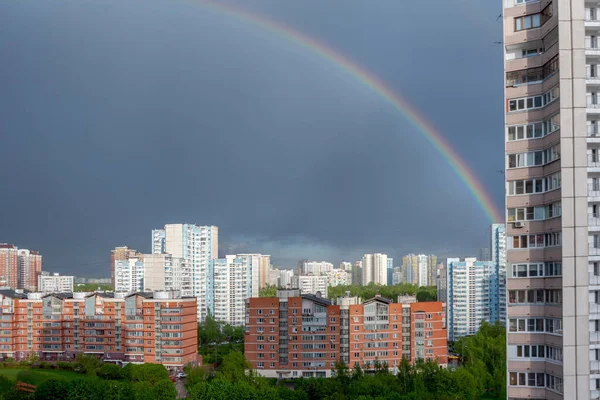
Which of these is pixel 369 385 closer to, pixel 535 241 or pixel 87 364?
pixel 535 241

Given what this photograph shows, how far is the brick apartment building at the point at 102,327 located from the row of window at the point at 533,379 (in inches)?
536

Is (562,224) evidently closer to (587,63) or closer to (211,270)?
(587,63)

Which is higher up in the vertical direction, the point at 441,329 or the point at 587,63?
the point at 587,63

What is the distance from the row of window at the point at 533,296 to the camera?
18.1 feet

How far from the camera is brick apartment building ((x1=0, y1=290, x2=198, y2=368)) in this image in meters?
18.1

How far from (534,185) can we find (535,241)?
51 cm

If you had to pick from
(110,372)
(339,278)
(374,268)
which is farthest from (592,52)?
(374,268)

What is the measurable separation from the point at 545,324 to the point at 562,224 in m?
0.94

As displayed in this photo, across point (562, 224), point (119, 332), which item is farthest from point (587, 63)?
point (119, 332)

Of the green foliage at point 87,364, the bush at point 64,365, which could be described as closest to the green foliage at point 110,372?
the green foliage at point 87,364

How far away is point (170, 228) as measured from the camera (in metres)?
31.0

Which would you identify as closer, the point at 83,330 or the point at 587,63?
the point at 587,63

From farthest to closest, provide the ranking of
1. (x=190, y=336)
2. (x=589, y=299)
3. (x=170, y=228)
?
(x=170, y=228), (x=190, y=336), (x=589, y=299)

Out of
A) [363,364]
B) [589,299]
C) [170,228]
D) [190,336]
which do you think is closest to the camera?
[589,299]
